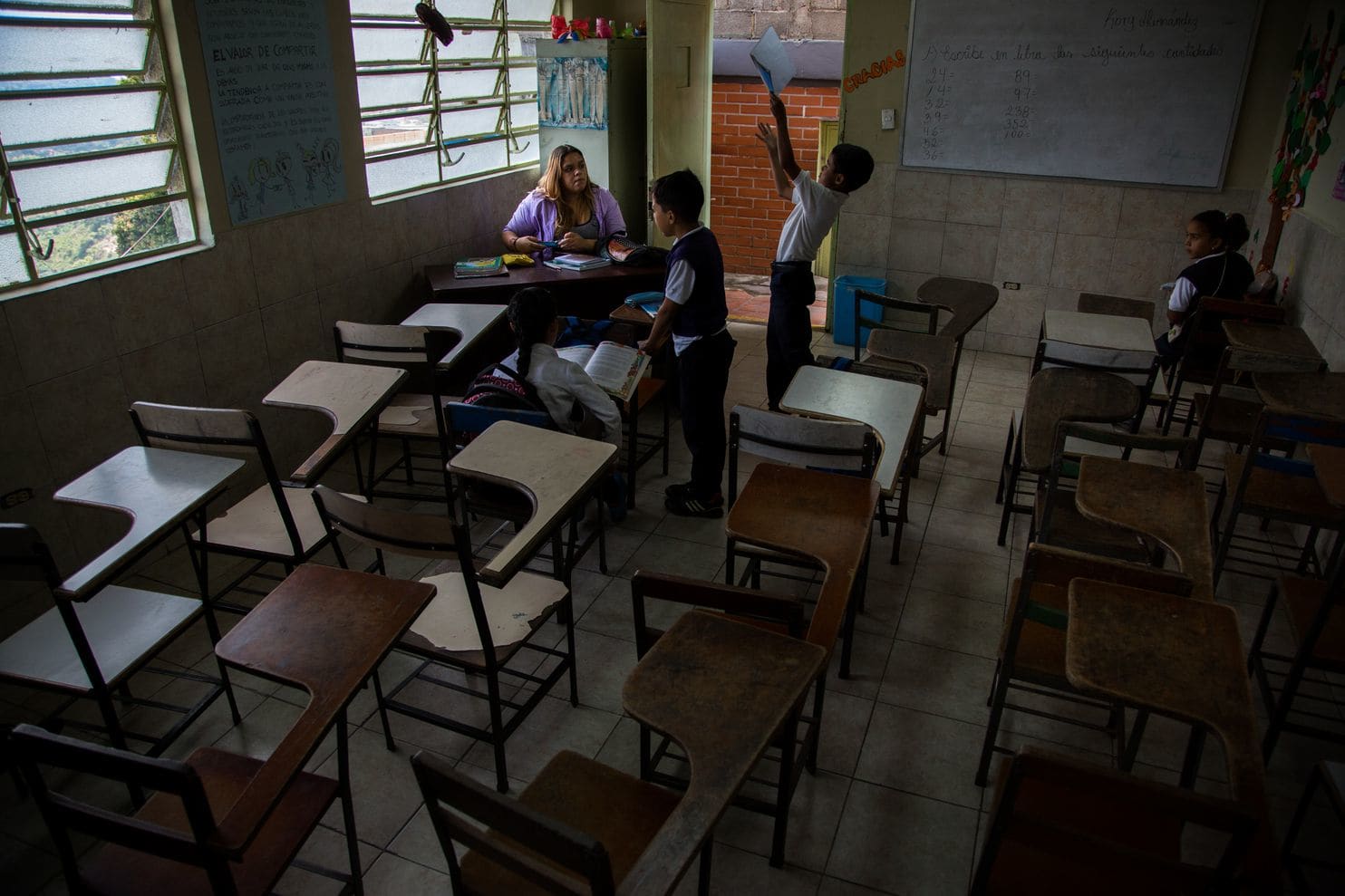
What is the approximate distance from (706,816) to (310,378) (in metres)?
2.34

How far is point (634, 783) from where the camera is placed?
193 centimetres

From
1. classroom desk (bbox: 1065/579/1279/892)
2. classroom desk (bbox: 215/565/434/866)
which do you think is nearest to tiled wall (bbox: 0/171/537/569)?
classroom desk (bbox: 215/565/434/866)

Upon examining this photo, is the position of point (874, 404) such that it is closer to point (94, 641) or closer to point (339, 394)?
point (339, 394)

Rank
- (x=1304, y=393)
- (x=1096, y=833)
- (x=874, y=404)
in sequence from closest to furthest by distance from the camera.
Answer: (x=1096, y=833) < (x=1304, y=393) < (x=874, y=404)

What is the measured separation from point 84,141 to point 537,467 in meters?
2.21

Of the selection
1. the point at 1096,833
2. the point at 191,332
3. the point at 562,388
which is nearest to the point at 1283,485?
the point at 1096,833

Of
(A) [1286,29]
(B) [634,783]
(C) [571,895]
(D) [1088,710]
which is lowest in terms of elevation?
(D) [1088,710]

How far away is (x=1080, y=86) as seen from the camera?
5.30 meters

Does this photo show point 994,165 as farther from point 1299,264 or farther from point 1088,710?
point 1088,710

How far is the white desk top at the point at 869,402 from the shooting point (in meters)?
2.92

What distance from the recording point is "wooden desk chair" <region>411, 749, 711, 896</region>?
1329 mm

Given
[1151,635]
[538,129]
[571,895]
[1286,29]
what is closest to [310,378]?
[571,895]

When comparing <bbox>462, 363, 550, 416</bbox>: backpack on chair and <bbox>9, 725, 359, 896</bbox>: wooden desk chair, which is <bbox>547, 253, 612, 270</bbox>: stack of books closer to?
<bbox>462, 363, 550, 416</bbox>: backpack on chair

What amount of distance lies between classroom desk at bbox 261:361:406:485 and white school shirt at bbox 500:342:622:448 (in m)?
0.48
